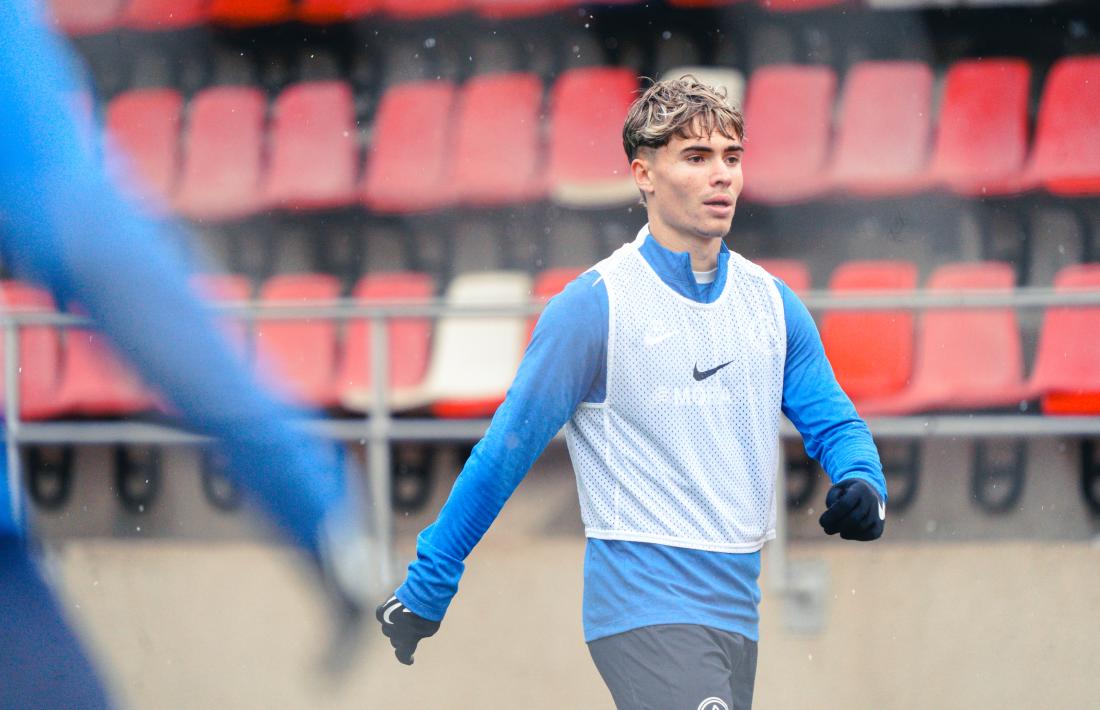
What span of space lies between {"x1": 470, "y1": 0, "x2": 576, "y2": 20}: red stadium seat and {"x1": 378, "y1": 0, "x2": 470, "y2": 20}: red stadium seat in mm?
55

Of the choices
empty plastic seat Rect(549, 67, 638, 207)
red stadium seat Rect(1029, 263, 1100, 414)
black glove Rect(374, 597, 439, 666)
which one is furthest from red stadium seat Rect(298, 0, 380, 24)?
black glove Rect(374, 597, 439, 666)

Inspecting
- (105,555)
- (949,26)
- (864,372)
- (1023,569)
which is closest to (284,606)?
(105,555)

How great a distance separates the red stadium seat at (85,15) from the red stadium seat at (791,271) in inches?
80.6

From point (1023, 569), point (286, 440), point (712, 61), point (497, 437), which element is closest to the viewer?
point (286, 440)

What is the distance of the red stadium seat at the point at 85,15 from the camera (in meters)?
4.14

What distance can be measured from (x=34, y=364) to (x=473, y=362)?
4.01 ft

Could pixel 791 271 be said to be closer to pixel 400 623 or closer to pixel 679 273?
pixel 679 273

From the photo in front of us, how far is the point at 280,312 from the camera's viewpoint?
3477 millimetres

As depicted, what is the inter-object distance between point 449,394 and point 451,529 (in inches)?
76.9

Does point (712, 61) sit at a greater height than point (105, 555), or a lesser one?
greater

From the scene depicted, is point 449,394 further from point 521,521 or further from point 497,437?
point 497,437

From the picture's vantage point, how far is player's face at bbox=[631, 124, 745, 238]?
5.59 ft

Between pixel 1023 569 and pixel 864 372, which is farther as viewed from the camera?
pixel 864 372

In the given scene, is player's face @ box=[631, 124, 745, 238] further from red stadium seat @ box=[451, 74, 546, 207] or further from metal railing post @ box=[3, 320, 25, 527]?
metal railing post @ box=[3, 320, 25, 527]
